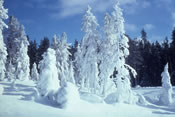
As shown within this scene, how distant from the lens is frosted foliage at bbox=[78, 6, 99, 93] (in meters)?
34.2

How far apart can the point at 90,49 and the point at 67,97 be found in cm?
1471

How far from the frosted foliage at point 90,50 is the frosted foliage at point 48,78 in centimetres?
886

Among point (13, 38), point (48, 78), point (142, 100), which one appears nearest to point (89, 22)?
point (48, 78)

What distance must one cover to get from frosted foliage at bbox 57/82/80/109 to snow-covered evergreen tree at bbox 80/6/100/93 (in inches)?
516

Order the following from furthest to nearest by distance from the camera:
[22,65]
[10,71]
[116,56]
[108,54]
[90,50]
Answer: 1. [10,71]
2. [22,65]
3. [90,50]
4. [108,54]
5. [116,56]

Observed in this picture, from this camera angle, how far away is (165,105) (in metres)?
34.1

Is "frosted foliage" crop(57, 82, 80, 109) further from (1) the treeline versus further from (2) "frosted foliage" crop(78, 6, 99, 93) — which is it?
(1) the treeline

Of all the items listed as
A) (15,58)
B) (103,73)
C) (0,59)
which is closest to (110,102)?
(103,73)

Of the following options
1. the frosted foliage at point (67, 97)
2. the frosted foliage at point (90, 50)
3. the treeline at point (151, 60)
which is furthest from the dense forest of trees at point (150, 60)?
the frosted foliage at point (67, 97)

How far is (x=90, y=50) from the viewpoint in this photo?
34.0 meters

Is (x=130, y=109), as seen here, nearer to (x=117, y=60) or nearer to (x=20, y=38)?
(x=117, y=60)

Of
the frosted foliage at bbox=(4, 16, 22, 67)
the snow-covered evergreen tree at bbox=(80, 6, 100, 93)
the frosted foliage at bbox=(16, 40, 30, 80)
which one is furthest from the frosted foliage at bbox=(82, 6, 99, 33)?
the frosted foliage at bbox=(4, 16, 22, 67)

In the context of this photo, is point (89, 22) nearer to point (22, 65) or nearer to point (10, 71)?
point (22, 65)

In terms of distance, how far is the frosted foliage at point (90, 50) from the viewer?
1347 inches
